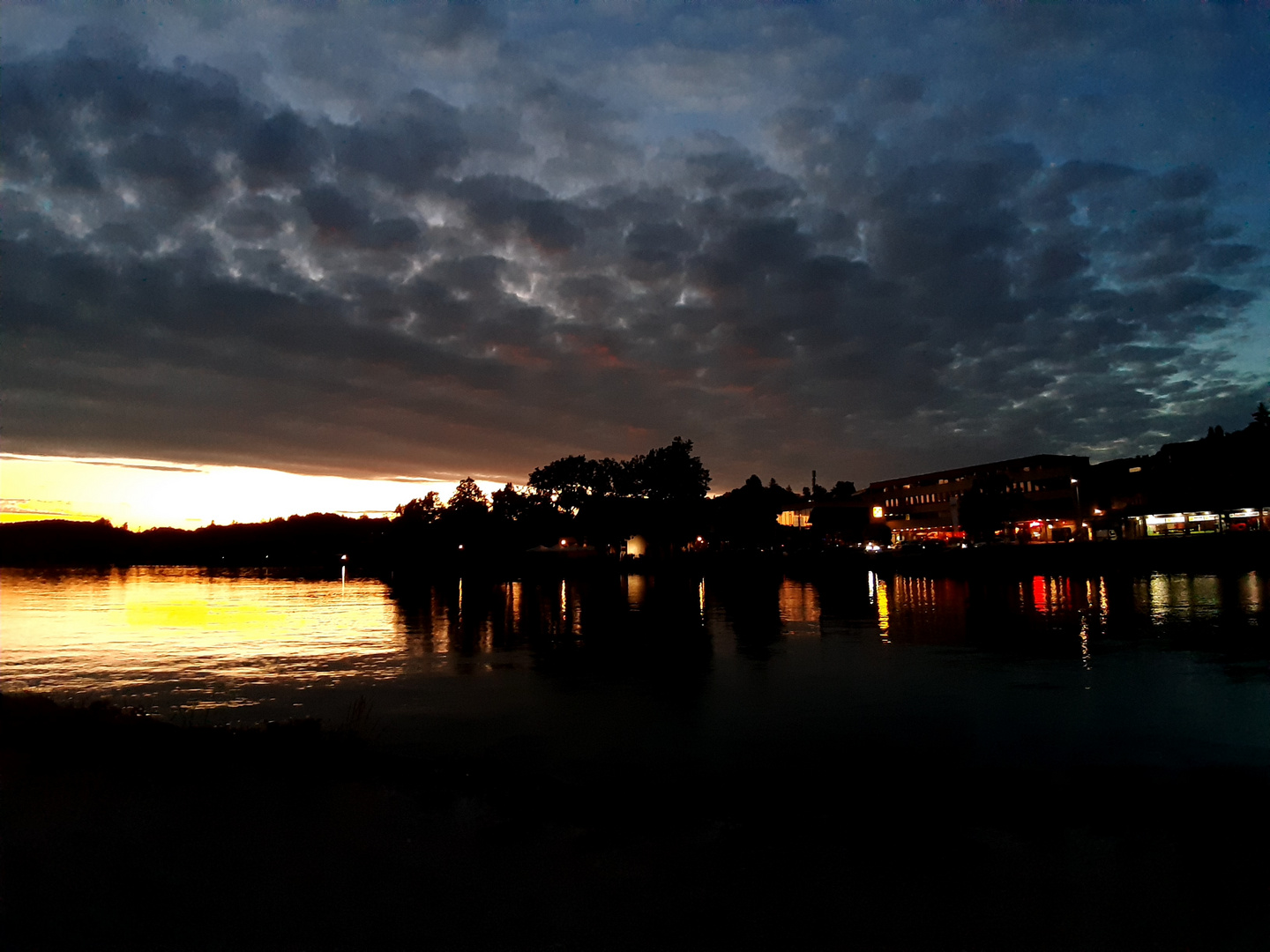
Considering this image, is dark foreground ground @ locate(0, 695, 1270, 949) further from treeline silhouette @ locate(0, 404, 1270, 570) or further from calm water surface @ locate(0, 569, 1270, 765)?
treeline silhouette @ locate(0, 404, 1270, 570)

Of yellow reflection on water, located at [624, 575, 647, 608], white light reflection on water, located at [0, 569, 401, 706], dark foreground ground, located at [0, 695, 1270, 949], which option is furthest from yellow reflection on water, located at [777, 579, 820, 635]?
dark foreground ground, located at [0, 695, 1270, 949]

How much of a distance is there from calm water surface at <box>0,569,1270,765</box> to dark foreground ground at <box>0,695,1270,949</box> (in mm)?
3468

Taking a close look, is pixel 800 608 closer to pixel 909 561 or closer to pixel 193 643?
pixel 193 643

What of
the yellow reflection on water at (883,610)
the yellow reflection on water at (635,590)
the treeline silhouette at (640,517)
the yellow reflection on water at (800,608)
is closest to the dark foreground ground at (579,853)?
the yellow reflection on water at (883,610)

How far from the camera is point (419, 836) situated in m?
10.2

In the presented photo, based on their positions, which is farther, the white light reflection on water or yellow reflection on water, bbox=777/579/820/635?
yellow reflection on water, bbox=777/579/820/635

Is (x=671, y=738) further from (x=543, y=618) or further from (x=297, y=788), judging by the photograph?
(x=543, y=618)

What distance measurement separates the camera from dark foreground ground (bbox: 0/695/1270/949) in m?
7.95

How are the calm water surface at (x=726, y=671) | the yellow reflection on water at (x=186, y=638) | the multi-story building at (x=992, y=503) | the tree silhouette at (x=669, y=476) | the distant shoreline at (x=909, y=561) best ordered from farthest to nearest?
the tree silhouette at (x=669, y=476)
the multi-story building at (x=992, y=503)
the distant shoreline at (x=909, y=561)
the yellow reflection on water at (x=186, y=638)
the calm water surface at (x=726, y=671)

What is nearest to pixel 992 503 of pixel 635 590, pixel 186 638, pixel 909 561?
pixel 909 561

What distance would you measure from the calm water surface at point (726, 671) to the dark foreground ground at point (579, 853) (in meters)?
3.47

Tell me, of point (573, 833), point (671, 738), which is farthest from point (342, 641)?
point (573, 833)

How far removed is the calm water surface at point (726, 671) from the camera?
1788 centimetres

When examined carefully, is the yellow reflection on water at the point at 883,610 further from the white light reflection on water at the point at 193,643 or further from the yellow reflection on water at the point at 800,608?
the white light reflection on water at the point at 193,643
